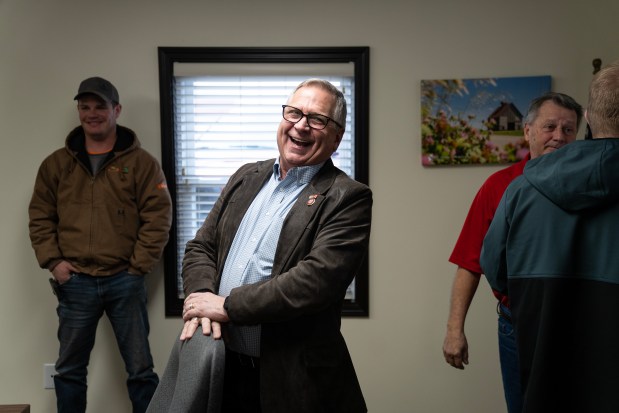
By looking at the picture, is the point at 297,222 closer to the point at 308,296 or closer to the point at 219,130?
the point at 308,296

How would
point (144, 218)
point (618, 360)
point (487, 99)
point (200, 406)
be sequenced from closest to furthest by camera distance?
point (618, 360) < point (200, 406) < point (144, 218) < point (487, 99)

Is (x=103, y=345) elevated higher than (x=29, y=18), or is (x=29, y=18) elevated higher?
(x=29, y=18)

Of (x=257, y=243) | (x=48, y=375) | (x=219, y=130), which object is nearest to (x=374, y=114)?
(x=219, y=130)

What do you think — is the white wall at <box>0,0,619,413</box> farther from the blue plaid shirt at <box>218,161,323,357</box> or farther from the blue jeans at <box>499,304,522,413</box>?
the blue plaid shirt at <box>218,161,323,357</box>

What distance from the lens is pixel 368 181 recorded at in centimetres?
303

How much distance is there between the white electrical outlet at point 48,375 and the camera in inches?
120

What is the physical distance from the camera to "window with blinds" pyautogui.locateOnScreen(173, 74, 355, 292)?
3.04 m

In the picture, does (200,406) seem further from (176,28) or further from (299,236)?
(176,28)

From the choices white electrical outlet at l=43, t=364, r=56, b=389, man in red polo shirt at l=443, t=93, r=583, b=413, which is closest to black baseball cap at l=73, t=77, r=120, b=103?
white electrical outlet at l=43, t=364, r=56, b=389

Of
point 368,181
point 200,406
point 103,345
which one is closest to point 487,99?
point 368,181

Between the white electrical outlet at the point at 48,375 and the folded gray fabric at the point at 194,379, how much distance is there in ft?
6.13

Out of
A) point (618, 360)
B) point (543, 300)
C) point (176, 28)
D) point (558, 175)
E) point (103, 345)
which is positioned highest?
point (176, 28)

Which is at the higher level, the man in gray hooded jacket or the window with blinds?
the window with blinds

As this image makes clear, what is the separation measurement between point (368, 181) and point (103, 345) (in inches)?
67.3
